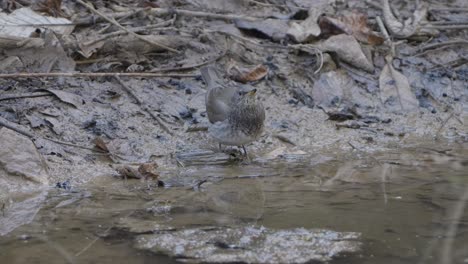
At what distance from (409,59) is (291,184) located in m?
3.22

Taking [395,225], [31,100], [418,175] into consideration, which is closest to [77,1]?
[31,100]

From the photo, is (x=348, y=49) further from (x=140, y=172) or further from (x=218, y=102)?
(x=140, y=172)

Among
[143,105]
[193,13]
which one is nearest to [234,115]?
[143,105]

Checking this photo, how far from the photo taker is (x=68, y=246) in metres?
4.14

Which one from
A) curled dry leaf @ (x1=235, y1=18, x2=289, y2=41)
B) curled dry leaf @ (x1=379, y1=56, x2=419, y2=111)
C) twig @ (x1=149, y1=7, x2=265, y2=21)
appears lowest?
curled dry leaf @ (x1=379, y1=56, x2=419, y2=111)

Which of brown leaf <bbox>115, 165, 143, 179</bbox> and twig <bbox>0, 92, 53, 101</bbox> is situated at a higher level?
twig <bbox>0, 92, 53, 101</bbox>

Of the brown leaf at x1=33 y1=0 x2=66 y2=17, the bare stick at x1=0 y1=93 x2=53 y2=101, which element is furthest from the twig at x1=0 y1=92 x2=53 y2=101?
the brown leaf at x1=33 y1=0 x2=66 y2=17

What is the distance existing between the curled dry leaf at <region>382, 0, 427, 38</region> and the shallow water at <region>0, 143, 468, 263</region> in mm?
2337

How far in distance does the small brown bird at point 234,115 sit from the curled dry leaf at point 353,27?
176cm

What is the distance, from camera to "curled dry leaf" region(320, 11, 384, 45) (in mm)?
8125

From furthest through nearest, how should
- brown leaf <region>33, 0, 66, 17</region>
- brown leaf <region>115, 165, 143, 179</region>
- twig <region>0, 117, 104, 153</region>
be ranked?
1. brown leaf <region>33, 0, 66, 17</region>
2. twig <region>0, 117, 104, 153</region>
3. brown leaf <region>115, 165, 143, 179</region>

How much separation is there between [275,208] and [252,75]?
2.90 meters

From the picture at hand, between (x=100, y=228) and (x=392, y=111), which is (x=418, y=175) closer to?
(x=392, y=111)

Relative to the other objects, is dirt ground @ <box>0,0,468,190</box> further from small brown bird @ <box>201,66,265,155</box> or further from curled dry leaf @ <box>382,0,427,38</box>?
small brown bird @ <box>201,66,265,155</box>
